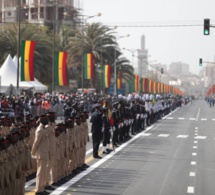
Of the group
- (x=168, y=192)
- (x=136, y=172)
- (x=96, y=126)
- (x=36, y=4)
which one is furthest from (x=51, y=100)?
(x=36, y=4)

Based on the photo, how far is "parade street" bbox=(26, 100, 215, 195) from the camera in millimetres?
17153

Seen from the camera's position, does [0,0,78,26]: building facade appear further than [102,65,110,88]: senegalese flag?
Yes

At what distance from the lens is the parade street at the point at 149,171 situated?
1715 centimetres

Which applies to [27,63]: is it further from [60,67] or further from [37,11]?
[37,11]

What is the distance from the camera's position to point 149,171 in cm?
2092

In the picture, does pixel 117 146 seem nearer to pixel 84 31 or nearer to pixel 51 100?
pixel 51 100

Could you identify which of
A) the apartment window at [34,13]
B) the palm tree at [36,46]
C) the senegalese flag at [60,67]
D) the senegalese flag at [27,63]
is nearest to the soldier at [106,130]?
the senegalese flag at [27,63]

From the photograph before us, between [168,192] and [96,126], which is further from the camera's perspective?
[96,126]

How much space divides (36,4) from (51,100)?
91392 mm

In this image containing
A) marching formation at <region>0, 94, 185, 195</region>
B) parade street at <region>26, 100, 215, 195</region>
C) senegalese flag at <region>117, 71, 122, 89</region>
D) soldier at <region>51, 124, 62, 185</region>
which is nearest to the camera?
marching formation at <region>0, 94, 185, 195</region>

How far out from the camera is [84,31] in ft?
279

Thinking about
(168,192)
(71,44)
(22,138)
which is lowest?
(168,192)

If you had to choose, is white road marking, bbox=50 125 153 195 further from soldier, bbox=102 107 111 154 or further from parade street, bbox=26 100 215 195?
soldier, bbox=102 107 111 154

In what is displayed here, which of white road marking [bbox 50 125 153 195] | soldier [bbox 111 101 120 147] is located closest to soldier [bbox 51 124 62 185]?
white road marking [bbox 50 125 153 195]
